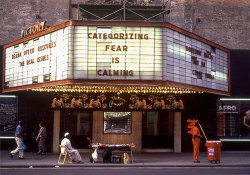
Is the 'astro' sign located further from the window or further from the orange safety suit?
the orange safety suit

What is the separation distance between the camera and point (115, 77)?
54.3 feet

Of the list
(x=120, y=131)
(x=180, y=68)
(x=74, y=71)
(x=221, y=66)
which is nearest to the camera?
(x=74, y=71)

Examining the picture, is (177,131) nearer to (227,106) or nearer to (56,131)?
(227,106)

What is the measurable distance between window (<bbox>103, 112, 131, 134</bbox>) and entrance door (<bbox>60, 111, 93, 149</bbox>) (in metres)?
1.00

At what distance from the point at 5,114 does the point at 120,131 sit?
7301mm

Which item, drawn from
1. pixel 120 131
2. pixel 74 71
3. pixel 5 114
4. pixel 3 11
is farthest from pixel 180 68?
pixel 3 11

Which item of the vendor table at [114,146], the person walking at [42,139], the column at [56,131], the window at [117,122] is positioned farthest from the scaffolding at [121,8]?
the vendor table at [114,146]

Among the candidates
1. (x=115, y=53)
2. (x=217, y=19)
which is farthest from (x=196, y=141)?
(x=217, y=19)

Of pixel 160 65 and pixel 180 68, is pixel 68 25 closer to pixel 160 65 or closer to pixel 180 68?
pixel 160 65

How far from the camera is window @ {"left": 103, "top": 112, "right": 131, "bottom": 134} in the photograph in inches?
884

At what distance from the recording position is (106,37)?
653 inches

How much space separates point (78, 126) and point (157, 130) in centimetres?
497

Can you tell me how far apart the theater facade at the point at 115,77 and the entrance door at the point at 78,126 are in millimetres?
62

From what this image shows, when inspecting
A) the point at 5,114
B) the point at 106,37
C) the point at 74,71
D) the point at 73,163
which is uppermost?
the point at 106,37
